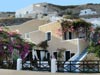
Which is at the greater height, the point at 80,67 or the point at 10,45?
the point at 10,45

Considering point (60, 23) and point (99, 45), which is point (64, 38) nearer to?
point (60, 23)

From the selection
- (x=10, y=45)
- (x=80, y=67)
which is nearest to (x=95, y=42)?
(x=10, y=45)

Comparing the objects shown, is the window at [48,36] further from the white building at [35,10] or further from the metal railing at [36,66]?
the metal railing at [36,66]

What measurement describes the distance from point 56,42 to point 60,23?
1972 mm

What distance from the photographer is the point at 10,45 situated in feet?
83.9

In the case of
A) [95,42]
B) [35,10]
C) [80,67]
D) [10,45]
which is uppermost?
[35,10]

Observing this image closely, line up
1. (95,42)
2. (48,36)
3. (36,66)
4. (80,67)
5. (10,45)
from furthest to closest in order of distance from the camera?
(48,36) → (95,42) → (10,45) → (36,66) → (80,67)

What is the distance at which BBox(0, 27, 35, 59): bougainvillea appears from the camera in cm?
2506

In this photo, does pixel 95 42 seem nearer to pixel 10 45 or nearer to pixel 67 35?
pixel 67 35

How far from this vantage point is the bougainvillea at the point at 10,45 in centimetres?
2506

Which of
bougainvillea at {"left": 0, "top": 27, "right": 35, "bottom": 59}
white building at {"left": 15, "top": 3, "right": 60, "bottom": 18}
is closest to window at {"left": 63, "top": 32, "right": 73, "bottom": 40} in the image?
bougainvillea at {"left": 0, "top": 27, "right": 35, "bottom": 59}

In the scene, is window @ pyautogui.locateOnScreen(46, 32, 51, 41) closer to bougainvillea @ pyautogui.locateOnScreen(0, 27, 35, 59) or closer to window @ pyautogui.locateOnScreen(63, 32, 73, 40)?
window @ pyautogui.locateOnScreen(63, 32, 73, 40)

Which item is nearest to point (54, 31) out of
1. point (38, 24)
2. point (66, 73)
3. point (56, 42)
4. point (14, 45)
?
point (56, 42)

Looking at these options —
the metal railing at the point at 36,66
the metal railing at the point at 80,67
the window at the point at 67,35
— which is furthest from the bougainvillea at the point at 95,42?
the metal railing at the point at 80,67
